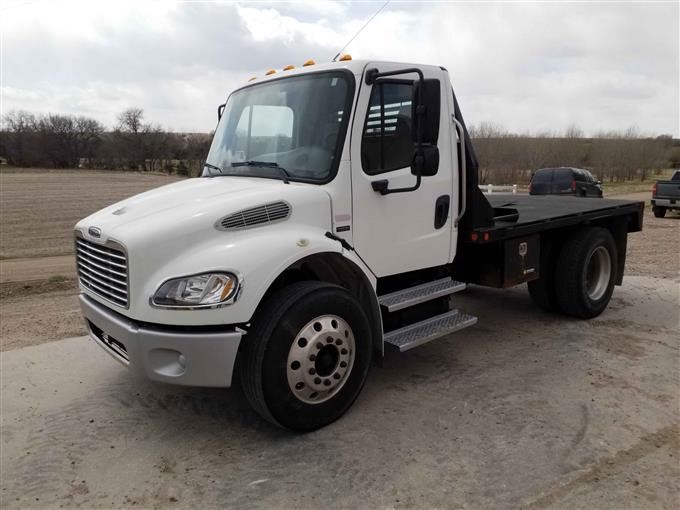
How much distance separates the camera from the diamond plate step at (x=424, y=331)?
427 centimetres

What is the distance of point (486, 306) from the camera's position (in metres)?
7.22

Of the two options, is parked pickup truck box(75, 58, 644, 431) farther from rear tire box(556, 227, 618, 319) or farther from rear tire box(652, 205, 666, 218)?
rear tire box(652, 205, 666, 218)

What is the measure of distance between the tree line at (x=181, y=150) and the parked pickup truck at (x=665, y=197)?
19.4 metres

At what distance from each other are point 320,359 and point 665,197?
62.9 ft

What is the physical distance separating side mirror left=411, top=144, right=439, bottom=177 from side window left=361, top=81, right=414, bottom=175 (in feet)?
0.88

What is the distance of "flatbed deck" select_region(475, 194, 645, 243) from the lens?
533 cm

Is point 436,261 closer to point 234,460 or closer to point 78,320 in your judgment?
point 234,460

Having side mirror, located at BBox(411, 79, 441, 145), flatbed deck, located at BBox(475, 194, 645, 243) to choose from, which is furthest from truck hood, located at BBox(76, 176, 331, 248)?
flatbed deck, located at BBox(475, 194, 645, 243)

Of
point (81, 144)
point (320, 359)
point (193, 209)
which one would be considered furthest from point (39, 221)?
point (81, 144)

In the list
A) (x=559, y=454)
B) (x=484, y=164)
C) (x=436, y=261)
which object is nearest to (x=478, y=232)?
(x=436, y=261)

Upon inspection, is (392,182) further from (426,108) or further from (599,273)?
(599,273)

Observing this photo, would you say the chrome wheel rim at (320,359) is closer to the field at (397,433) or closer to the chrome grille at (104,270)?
the field at (397,433)

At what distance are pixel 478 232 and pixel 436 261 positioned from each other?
0.55 m

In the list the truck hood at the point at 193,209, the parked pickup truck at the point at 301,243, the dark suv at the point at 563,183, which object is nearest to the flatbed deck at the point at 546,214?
the parked pickup truck at the point at 301,243
